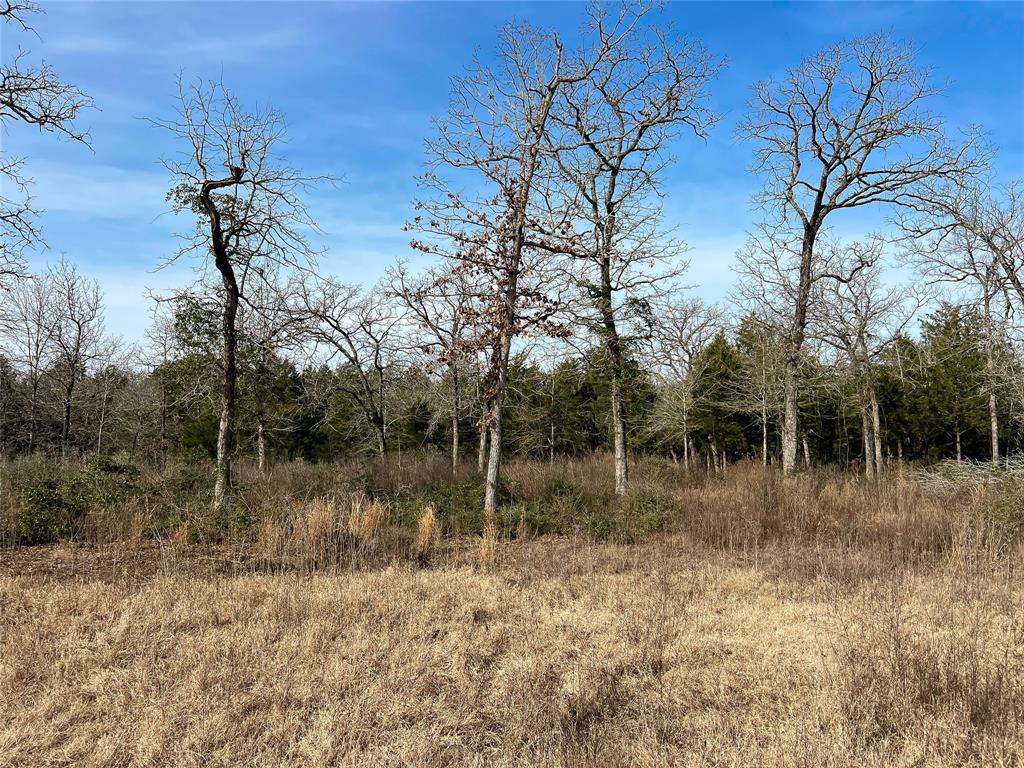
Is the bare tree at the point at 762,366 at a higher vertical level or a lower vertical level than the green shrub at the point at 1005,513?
higher

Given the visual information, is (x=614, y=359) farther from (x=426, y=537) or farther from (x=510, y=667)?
(x=510, y=667)

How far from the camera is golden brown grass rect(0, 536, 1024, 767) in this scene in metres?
3.74

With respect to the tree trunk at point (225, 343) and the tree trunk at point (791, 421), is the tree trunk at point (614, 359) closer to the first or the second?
the tree trunk at point (791, 421)

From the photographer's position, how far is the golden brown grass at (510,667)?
374 cm

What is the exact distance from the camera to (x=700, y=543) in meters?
9.89

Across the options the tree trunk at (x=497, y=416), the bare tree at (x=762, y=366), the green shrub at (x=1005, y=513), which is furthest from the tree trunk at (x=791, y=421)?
the tree trunk at (x=497, y=416)

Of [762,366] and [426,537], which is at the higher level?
[762,366]

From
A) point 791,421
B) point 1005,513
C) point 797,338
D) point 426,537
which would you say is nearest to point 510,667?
point 426,537

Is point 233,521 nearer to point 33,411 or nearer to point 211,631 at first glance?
point 211,631

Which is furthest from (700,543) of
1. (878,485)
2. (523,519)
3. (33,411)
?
(33,411)

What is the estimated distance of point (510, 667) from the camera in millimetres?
4973

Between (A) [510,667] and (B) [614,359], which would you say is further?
(B) [614,359]

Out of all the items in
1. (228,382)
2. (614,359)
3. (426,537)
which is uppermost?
(614,359)

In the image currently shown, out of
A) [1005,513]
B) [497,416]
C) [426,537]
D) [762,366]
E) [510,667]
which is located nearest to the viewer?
[510,667]
